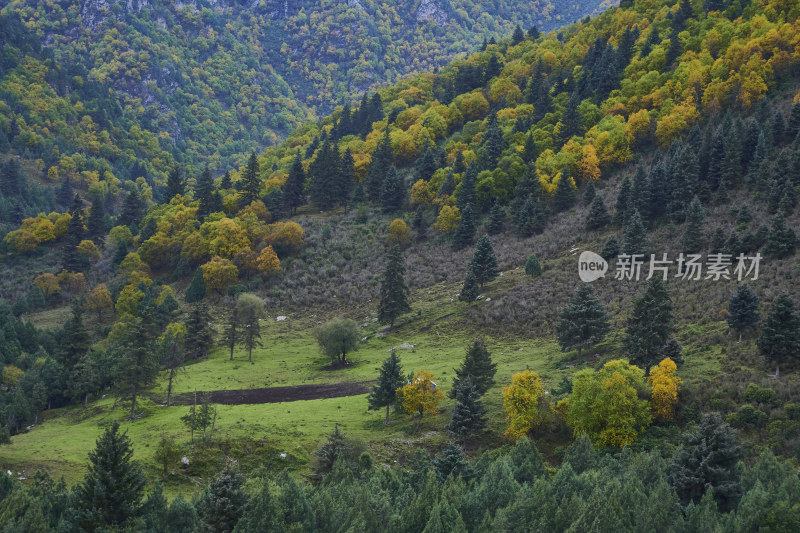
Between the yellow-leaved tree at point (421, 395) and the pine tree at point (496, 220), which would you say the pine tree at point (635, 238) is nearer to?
the pine tree at point (496, 220)

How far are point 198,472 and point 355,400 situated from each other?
2139cm

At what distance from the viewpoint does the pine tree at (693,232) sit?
8525cm

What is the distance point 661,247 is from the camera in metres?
90.6

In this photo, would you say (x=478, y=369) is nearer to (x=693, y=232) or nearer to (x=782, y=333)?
(x=782, y=333)

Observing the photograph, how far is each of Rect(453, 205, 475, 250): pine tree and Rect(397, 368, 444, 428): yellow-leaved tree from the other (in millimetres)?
58749

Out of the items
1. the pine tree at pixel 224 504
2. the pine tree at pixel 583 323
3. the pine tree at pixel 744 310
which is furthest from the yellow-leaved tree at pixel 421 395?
the pine tree at pixel 744 310

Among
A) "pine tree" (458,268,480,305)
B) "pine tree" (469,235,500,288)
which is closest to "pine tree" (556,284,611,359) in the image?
"pine tree" (458,268,480,305)

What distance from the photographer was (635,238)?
90.6 m

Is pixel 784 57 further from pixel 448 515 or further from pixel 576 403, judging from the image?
pixel 448 515

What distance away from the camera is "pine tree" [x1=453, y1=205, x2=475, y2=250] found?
394 ft

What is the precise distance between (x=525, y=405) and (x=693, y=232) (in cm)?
4431

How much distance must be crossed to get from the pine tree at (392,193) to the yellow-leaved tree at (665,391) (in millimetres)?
90641
